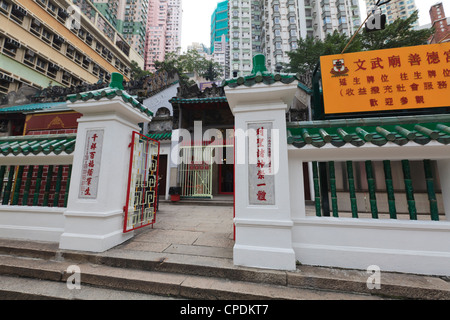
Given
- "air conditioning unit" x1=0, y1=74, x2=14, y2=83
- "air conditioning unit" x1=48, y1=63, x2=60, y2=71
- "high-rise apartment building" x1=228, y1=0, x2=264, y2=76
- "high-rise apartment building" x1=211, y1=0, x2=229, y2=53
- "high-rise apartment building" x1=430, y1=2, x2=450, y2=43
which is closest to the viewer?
"air conditioning unit" x1=0, y1=74, x2=14, y2=83

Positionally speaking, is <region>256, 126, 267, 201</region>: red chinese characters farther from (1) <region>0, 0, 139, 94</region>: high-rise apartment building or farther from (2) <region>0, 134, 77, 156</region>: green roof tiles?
(1) <region>0, 0, 139, 94</region>: high-rise apartment building

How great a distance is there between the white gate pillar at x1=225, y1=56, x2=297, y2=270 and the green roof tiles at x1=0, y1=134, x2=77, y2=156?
3459mm

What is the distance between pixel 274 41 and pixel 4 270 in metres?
43.7

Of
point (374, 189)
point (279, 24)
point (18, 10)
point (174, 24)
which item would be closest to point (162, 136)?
point (374, 189)

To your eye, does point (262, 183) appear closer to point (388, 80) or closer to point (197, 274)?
point (197, 274)

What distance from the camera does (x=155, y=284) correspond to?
2.59 metres

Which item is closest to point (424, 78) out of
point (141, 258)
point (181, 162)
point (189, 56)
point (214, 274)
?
point (214, 274)

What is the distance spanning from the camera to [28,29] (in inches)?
655

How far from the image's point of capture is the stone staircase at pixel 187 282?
94.3 inches

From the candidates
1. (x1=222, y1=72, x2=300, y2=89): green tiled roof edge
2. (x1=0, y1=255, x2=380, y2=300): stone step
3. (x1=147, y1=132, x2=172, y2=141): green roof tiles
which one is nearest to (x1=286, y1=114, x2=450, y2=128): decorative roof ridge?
(x1=222, y1=72, x2=300, y2=89): green tiled roof edge

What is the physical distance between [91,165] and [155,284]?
2439 mm

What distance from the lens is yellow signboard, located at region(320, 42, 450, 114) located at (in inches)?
172

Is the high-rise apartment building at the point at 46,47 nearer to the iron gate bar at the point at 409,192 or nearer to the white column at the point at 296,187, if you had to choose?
the white column at the point at 296,187
